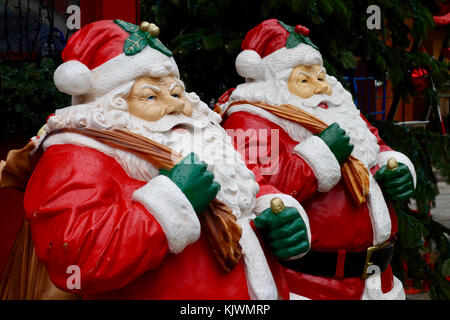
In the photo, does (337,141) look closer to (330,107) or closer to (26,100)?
(330,107)

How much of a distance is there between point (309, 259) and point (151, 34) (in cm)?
119

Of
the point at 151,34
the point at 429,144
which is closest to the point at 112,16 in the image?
the point at 151,34

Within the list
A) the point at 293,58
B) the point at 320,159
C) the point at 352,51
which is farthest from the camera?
the point at 352,51

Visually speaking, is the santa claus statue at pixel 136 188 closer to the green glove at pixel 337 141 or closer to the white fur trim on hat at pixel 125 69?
the white fur trim on hat at pixel 125 69

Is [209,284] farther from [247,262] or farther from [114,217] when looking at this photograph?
[114,217]

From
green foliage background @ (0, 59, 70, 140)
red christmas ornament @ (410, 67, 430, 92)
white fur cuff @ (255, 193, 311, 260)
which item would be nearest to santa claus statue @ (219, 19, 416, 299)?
white fur cuff @ (255, 193, 311, 260)

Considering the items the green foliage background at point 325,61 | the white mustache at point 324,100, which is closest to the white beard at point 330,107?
the white mustache at point 324,100

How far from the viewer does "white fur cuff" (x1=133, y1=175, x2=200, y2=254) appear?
61.5 inches

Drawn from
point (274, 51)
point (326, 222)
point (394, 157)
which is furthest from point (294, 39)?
point (326, 222)

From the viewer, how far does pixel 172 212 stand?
1566mm

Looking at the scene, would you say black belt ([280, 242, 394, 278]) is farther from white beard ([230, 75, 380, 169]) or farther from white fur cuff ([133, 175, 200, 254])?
white fur cuff ([133, 175, 200, 254])

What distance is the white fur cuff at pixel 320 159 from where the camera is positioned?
7.66 ft

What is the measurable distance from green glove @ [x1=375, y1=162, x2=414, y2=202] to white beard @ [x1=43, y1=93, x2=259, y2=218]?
0.90m

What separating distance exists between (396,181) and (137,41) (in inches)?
51.8
